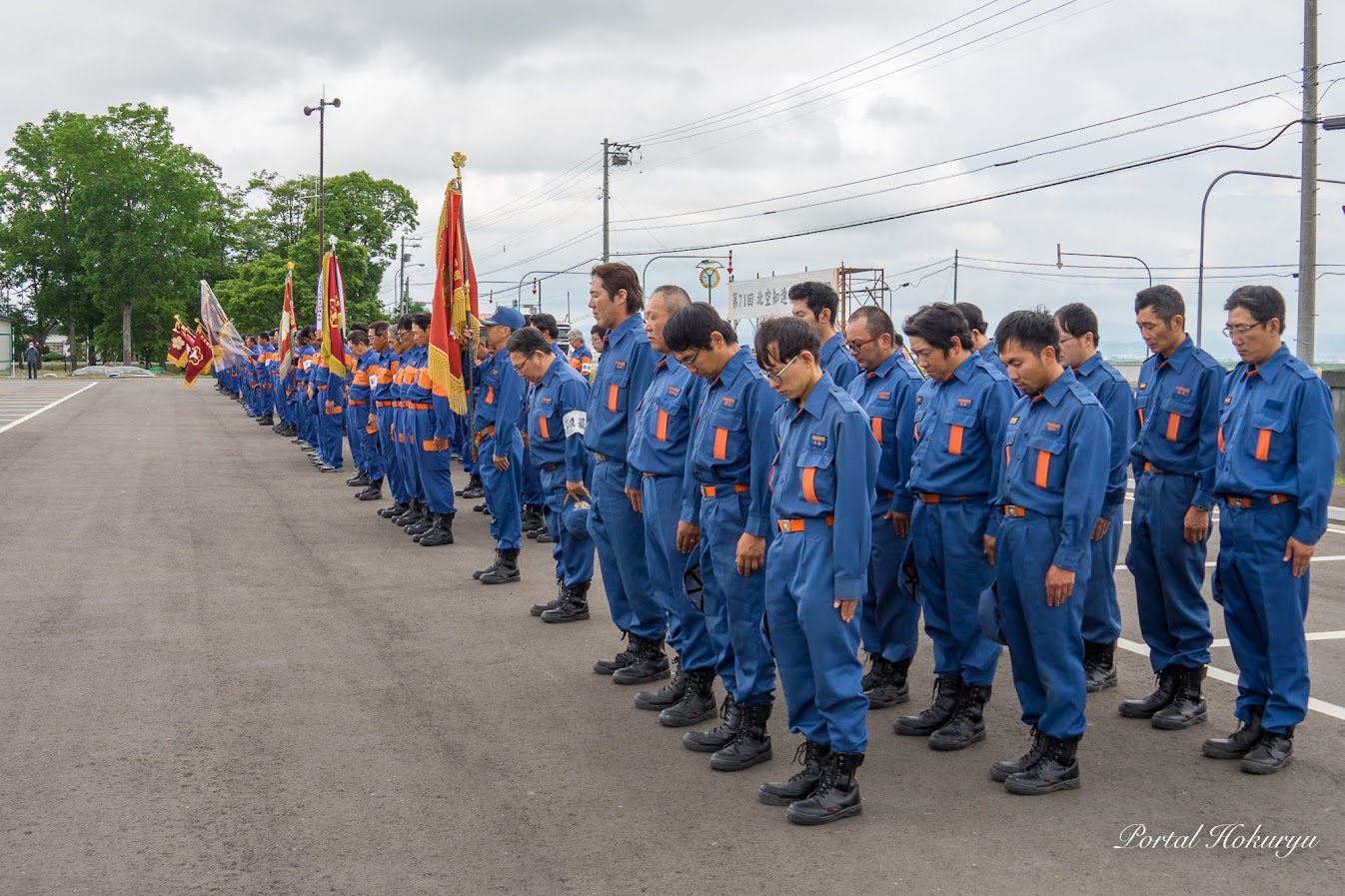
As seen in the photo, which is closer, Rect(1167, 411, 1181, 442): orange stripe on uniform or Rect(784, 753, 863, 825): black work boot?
Rect(784, 753, 863, 825): black work boot

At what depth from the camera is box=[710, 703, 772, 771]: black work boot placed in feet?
17.2

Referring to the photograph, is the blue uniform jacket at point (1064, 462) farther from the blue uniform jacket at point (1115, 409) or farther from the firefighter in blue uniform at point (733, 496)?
the blue uniform jacket at point (1115, 409)

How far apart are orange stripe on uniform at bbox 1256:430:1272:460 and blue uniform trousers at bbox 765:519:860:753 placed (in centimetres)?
203

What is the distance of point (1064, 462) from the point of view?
16.6 ft

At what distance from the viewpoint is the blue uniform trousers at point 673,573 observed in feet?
19.5

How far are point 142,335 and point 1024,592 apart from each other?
8556cm

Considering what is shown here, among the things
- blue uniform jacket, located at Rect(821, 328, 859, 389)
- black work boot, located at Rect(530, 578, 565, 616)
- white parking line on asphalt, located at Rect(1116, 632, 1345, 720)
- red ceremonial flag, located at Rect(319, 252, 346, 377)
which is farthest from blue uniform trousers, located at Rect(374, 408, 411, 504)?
white parking line on asphalt, located at Rect(1116, 632, 1345, 720)

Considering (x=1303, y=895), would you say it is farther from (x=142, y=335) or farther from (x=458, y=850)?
(x=142, y=335)

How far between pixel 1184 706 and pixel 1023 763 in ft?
4.52

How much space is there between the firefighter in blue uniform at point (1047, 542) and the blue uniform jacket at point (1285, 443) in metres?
0.80

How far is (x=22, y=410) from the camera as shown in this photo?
32344 millimetres

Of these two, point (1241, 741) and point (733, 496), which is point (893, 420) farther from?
point (1241, 741)

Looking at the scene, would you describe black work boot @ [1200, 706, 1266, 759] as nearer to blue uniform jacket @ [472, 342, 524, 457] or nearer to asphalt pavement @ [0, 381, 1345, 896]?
asphalt pavement @ [0, 381, 1345, 896]

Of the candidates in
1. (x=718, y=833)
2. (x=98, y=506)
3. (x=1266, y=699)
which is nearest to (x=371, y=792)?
(x=718, y=833)
